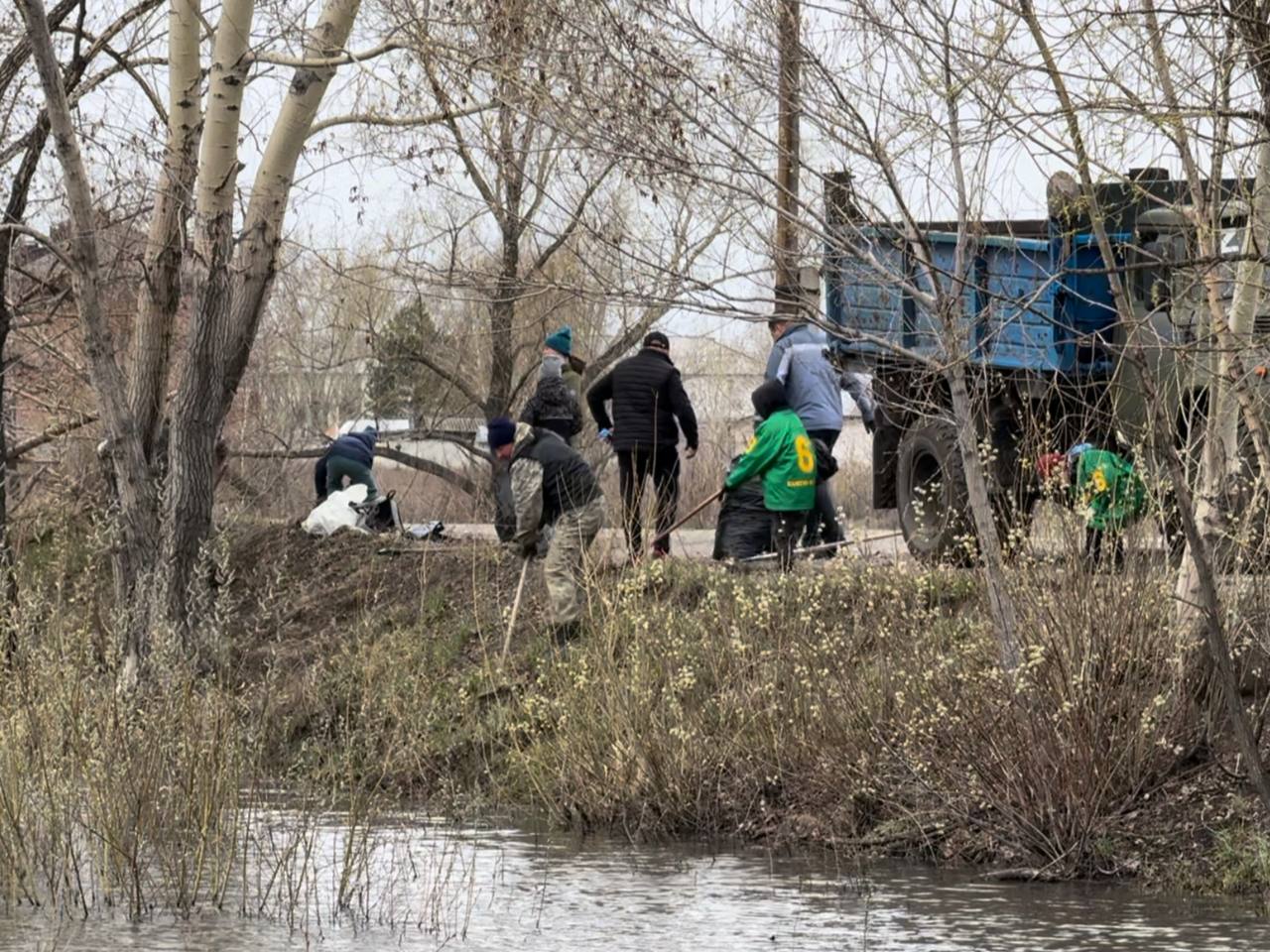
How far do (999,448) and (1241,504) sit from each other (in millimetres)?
4763

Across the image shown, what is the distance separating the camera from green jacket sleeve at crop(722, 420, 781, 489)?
14891mm

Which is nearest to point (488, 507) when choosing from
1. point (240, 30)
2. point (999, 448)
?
point (999, 448)

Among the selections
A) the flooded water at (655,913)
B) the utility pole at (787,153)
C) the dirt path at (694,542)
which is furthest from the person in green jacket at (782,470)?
the utility pole at (787,153)

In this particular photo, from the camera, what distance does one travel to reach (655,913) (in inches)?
383

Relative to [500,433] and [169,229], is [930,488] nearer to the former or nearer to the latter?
[500,433]

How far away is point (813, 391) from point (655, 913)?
6.94 m

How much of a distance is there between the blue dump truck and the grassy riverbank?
2.23ft

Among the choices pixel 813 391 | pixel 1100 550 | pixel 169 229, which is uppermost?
pixel 169 229

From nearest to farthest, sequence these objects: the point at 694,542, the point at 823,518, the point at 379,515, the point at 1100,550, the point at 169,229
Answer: the point at 1100,550, the point at 169,229, the point at 823,518, the point at 694,542, the point at 379,515

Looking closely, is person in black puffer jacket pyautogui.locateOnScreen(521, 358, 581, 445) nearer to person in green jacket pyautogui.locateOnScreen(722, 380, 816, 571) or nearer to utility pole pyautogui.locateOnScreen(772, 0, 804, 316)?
person in green jacket pyautogui.locateOnScreen(722, 380, 816, 571)

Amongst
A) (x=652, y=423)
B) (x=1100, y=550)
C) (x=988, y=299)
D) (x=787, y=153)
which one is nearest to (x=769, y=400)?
(x=652, y=423)

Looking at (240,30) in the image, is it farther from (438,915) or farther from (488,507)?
(488,507)

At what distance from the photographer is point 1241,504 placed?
1110 cm

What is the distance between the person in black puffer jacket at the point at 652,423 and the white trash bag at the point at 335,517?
Result: 390cm
